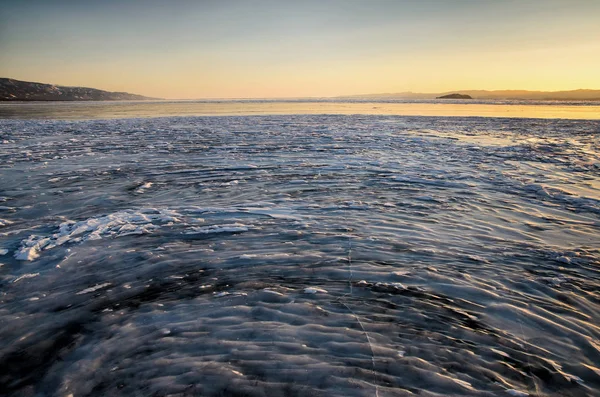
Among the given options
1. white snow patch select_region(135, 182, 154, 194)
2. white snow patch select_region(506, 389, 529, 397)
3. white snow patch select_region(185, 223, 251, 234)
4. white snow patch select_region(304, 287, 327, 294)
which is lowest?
white snow patch select_region(506, 389, 529, 397)

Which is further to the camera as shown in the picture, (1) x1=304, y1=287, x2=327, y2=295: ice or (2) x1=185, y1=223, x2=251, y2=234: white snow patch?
(2) x1=185, y1=223, x2=251, y2=234: white snow patch

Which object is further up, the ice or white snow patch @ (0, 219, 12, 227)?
white snow patch @ (0, 219, 12, 227)

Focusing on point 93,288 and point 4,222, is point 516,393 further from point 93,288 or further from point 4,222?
point 4,222

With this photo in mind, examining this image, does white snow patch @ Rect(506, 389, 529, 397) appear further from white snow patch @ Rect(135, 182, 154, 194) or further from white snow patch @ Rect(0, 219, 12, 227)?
white snow patch @ Rect(135, 182, 154, 194)

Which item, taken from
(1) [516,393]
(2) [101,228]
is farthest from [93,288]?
(1) [516,393]

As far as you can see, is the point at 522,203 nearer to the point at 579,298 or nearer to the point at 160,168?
the point at 579,298

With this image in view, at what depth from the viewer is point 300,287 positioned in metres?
3.37

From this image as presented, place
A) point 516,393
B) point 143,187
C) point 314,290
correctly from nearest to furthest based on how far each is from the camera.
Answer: point 516,393, point 314,290, point 143,187

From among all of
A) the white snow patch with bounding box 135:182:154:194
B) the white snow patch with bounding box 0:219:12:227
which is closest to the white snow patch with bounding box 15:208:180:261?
the white snow patch with bounding box 0:219:12:227

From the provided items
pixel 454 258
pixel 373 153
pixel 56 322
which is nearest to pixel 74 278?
pixel 56 322

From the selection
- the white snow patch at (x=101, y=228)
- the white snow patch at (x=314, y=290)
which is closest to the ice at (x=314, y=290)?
the white snow patch at (x=314, y=290)

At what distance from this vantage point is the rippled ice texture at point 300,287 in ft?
7.50

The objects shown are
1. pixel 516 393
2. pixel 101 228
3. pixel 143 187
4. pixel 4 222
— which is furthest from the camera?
pixel 143 187

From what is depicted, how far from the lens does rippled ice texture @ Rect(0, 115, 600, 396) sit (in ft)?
7.50
